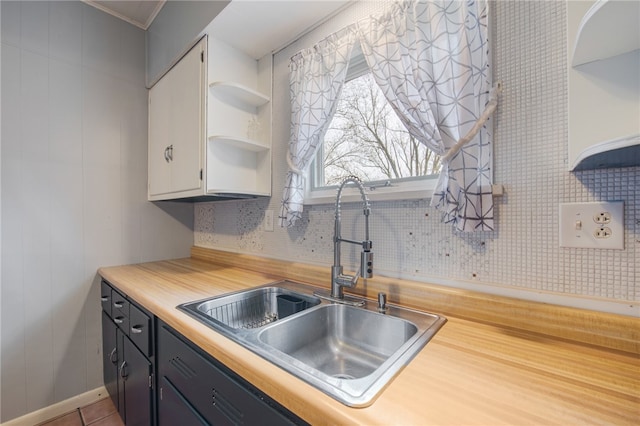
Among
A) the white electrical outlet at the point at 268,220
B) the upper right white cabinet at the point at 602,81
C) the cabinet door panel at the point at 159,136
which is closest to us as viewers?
the upper right white cabinet at the point at 602,81

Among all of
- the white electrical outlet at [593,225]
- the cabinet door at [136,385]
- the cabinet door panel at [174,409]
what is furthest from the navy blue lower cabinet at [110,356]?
the white electrical outlet at [593,225]

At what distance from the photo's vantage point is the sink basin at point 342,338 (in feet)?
2.80

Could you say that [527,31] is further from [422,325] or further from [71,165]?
[71,165]

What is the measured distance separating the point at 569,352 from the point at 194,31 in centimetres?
196

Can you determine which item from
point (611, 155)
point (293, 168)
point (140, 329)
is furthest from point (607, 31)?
point (140, 329)

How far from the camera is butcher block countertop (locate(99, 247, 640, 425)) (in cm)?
45

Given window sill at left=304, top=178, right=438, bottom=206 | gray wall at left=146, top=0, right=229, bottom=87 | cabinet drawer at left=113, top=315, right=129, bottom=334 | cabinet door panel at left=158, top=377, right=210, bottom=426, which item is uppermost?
gray wall at left=146, top=0, right=229, bottom=87

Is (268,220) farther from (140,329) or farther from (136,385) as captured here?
(136,385)

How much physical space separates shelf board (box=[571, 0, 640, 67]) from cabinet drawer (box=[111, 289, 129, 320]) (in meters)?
1.83

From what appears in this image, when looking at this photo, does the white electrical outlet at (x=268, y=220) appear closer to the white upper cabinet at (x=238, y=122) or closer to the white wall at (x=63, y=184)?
the white upper cabinet at (x=238, y=122)

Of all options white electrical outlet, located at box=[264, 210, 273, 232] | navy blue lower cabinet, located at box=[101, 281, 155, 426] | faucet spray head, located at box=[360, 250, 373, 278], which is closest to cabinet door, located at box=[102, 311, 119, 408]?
navy blue lower cabinet, located at box=[101, 281, 155, 426]

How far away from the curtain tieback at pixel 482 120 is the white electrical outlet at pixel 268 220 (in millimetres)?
1033

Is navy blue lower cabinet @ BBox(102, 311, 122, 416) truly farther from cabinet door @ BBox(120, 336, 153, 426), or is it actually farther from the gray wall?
the gray wall

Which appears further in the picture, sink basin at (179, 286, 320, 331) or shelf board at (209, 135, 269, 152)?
shelf board at (209, 135, 269, 152)
